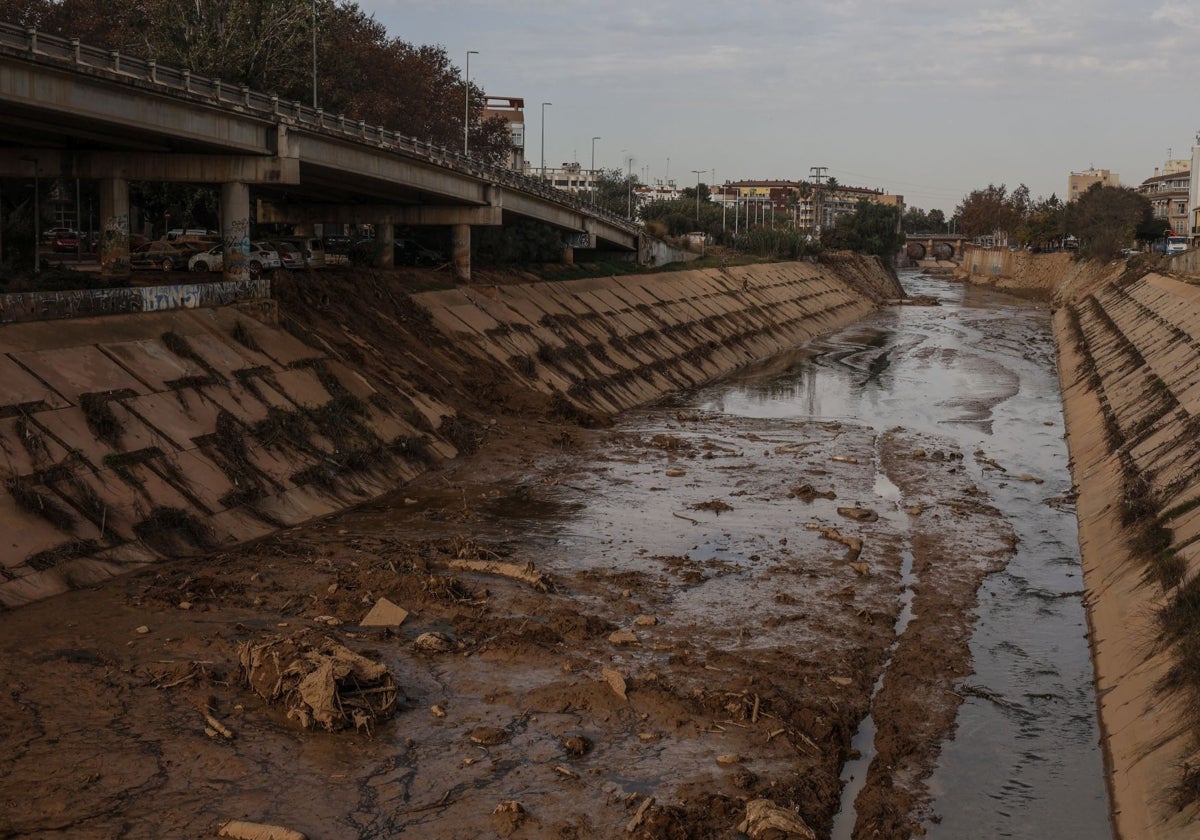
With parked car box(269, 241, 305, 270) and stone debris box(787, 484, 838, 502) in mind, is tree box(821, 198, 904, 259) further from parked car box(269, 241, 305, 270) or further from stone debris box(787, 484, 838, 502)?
stone debris box(787, 484, 838, 502)

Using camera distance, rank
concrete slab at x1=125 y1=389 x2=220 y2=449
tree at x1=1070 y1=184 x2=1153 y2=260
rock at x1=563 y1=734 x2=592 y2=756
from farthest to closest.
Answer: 1. tree at x1=1070 y1=184 x2=1153 y2=260
2. concrete slab at x1=125 y1=389 x2=220 y2=449
3. rock at x1=563 y1=734 x2=592 y2=756

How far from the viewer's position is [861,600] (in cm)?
2439

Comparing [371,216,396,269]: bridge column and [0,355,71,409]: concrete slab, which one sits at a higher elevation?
[371,216,396,269]: bridge column

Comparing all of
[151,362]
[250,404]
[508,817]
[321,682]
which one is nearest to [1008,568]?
[508,817]

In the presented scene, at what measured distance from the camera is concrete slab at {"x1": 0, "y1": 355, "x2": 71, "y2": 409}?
25.2 meters

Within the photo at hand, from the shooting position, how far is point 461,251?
5719 centimetres

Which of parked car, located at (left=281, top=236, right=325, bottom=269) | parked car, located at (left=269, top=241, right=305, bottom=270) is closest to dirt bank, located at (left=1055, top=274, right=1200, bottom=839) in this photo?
parked car, located at (left=269, top=241, right=305, bottom=270)

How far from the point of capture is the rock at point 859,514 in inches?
1219

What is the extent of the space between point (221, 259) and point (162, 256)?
330 centimetres

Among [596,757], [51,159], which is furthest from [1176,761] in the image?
[51,159]

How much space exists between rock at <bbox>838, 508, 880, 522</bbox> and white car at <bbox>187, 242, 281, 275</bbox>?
24.6 meters

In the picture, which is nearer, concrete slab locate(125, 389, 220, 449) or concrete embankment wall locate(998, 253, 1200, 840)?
concrete embankment wall locate(998, 253, 1200, 840)

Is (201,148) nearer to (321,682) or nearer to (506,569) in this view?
(506,569)

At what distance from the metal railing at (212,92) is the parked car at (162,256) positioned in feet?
25.9
